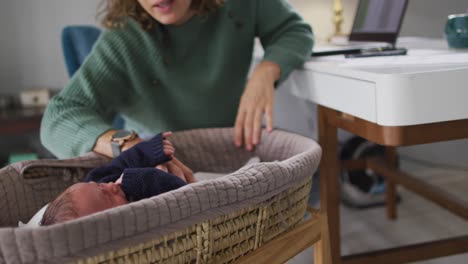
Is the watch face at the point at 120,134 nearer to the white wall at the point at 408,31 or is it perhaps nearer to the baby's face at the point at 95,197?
the baby's face at the point at 95,197

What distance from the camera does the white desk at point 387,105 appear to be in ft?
2.10

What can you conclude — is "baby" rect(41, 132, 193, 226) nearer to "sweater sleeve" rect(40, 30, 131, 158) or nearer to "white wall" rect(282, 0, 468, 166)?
"sweater sleeve" rect(40, 30, 131, 158)

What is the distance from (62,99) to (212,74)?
0.33 meters

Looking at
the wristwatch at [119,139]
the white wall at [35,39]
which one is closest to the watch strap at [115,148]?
the wristwatch at [119,139]

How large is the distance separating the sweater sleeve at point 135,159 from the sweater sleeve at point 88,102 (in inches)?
4.3

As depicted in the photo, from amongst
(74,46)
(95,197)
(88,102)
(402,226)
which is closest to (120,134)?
(88,102)

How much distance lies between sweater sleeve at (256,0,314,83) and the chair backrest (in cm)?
51

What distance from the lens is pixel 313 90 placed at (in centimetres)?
95

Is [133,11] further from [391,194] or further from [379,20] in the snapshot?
[391,194]

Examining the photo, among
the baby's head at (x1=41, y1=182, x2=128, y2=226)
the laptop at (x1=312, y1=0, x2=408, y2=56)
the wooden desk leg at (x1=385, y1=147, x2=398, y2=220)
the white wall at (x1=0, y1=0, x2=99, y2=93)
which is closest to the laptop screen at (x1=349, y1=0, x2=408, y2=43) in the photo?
the laptop at (x1=312, y1=0, x2=408, y2=56)

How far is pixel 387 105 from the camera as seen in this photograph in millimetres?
652

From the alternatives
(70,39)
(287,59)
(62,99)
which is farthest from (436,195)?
(70,39)

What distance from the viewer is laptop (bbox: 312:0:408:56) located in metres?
1.18

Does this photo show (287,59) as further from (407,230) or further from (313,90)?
(407,230)
